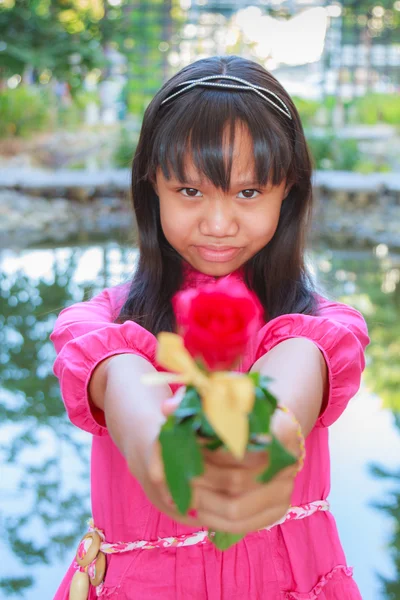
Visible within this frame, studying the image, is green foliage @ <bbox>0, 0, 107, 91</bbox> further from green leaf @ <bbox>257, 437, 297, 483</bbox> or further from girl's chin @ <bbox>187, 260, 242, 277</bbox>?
green leaf @ <bbox>257, 437, 297, 483</bbox>

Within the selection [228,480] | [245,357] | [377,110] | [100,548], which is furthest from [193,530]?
[377,110]

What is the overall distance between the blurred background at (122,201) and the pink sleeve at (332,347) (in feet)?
2.04

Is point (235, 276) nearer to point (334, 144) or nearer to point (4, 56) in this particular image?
point (4, 56)

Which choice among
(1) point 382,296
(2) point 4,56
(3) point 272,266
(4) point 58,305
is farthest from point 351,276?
(2) point 4,56

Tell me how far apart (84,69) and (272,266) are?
7110 millimetres

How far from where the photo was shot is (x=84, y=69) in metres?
7.86

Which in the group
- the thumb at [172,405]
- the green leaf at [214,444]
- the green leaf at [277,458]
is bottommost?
Result: the green leaf at [277,458]

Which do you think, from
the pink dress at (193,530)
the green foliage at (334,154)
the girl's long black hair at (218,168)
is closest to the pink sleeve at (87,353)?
the pink dress at (193,530)

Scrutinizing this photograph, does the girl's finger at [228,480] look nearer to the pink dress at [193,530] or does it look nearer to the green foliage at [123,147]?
the pink dress at [193,530]

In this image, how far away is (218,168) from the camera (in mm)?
1056

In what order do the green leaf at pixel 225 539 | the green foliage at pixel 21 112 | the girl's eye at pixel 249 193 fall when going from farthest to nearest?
1. the green foliage at pixel 21 112
2. the girl's eye at pixel 249 193
3. the green leaf at pixel 225 539

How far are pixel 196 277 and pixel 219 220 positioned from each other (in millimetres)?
211

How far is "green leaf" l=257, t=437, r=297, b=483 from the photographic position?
59 cm

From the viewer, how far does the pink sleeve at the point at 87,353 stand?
980mm
